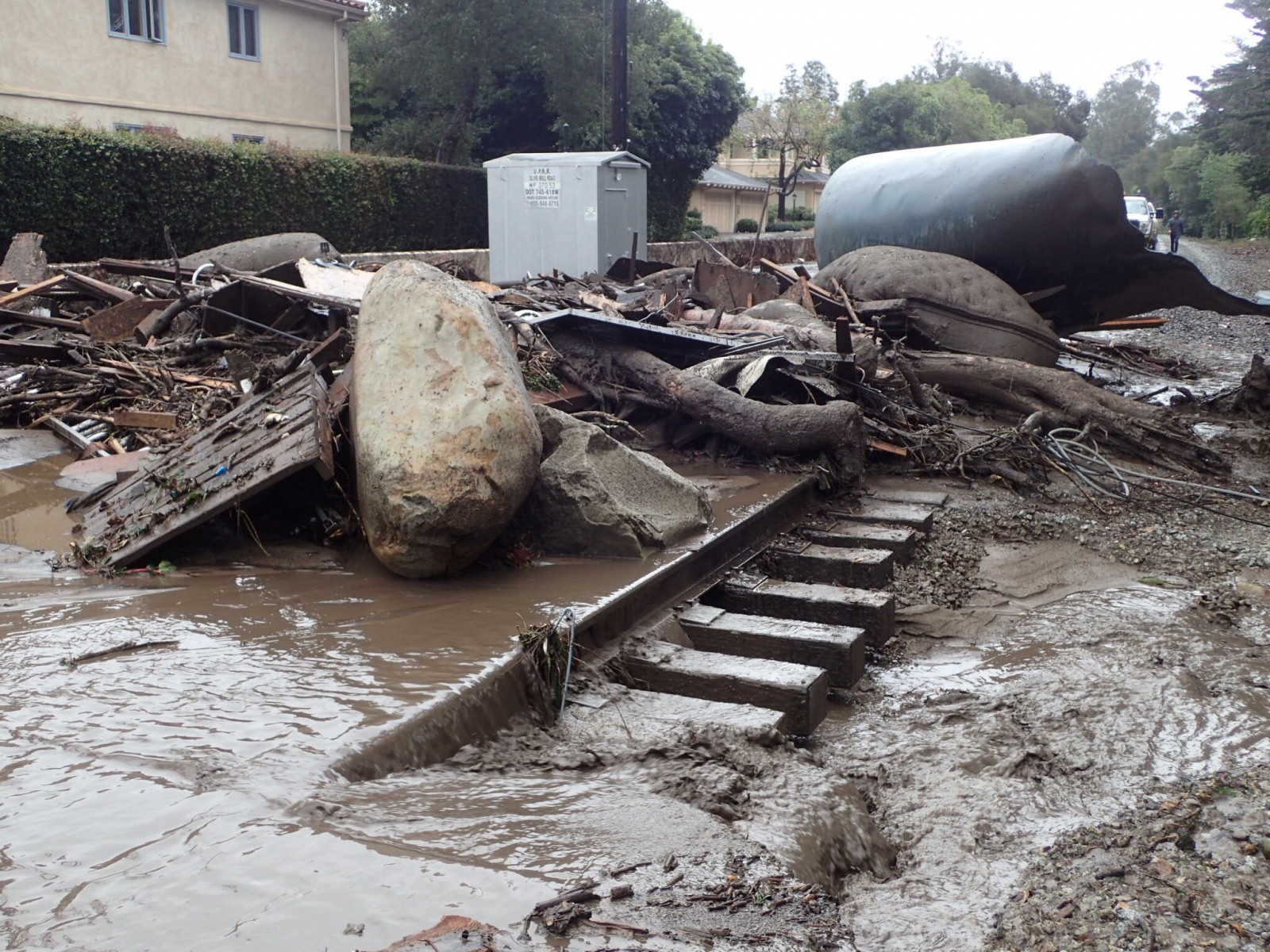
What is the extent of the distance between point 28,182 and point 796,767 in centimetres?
1611

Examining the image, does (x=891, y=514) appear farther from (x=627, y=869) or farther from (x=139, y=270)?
(x=139, y=270)

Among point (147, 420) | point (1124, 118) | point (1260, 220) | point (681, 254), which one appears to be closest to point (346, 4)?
point (681, 254)

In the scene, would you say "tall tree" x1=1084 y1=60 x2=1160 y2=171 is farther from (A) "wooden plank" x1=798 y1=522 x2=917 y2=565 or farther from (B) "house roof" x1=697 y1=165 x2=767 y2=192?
(A) "wooden plank" x1=798 y1=522 x2=917 y2=565

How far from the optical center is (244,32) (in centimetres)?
2652

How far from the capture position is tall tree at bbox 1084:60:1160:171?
422 feet

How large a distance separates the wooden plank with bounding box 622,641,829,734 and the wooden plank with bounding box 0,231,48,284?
9213mm

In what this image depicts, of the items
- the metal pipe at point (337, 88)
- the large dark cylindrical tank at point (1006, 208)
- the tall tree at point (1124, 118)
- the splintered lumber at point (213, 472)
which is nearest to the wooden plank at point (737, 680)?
the splintered lumber at point (213, 472)

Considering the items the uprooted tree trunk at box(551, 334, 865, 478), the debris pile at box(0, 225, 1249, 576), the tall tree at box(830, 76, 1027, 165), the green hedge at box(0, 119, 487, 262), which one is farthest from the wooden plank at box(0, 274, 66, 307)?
the tall tree at box(830, 76, 1027, 165)

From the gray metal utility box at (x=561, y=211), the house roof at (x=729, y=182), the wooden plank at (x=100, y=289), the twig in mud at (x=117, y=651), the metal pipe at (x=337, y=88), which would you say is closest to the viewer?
the twig in mud at (x=117, y=651)

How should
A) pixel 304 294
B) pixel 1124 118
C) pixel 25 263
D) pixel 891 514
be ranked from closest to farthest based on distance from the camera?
pixel 891 514 < pixel 304 294 < pixel 25 263 < pixel 1124 118

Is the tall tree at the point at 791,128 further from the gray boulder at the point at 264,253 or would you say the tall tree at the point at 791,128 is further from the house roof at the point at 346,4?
the gray boulder at the point at 264,253

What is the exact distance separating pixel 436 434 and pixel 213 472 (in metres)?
1.28

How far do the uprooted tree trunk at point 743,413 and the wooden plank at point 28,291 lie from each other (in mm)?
5392

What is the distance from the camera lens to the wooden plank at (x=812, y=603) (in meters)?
5.52
